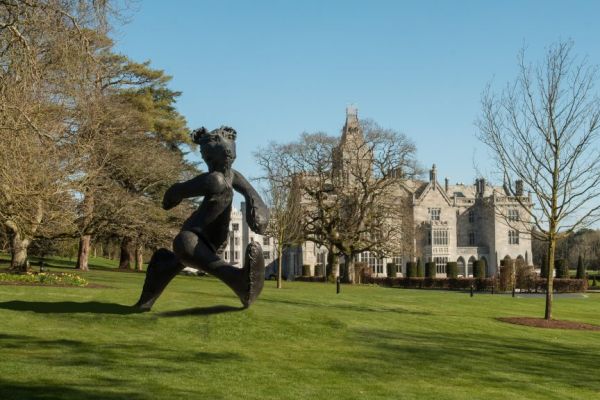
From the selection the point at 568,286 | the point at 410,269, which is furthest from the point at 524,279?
the point at 410,269

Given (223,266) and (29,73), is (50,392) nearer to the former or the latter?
(223,266)

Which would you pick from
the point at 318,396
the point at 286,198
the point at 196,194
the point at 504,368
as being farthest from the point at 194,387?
the point at 286,198

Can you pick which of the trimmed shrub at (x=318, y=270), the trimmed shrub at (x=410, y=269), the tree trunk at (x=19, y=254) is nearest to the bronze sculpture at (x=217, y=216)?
the tree trunk at (x=19, y=254)

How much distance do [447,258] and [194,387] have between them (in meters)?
71.9

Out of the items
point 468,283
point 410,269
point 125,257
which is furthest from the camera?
point 410,269

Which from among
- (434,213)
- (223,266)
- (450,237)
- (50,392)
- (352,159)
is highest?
(352,159)

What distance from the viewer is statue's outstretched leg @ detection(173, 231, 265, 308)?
9805 millimetres

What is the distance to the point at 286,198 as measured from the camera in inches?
1491

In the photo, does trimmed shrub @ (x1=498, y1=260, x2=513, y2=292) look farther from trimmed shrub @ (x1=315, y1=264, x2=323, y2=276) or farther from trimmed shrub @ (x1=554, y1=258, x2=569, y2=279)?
trimmed shrub @ (x1=315, y1=264, x2=323, y2=276)

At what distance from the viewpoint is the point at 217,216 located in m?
10.3

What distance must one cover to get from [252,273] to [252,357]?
9.59 ft

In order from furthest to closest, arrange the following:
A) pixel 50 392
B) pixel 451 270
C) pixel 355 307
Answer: pixel 451 270 < pixel 355 307 < pixel 50 392

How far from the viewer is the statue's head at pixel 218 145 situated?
33.3 feet

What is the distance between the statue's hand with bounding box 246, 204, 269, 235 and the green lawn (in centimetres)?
135
